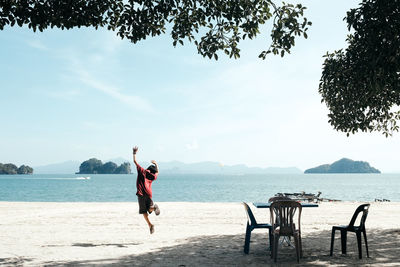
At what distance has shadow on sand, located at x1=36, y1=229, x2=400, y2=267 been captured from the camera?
7875 mm

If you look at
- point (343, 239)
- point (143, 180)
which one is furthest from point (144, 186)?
point (343, 239)

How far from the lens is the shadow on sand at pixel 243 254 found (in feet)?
25.8

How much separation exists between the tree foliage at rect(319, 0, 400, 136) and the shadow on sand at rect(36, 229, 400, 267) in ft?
12.1

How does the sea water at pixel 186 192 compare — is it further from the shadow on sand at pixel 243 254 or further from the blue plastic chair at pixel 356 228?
the blue plastic chair at pixel 356 228

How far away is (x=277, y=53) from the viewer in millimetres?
8344

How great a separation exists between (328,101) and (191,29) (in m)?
5.54

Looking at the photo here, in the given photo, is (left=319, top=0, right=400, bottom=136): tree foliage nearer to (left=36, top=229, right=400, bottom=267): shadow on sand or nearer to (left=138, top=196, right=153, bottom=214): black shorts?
(left=36, top=229, right=400, bottom=267): shadow on sand

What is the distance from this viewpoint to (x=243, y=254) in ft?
28.8

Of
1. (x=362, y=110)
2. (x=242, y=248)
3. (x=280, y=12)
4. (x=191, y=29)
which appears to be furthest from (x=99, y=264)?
(x=362, y=110)

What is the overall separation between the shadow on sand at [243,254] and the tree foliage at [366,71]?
368cm

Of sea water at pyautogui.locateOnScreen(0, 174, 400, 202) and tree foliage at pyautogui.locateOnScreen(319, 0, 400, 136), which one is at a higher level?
tree foliage at pyautogui.locateOnScreen(319, 0, 400, 136)

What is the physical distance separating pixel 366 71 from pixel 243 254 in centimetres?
488

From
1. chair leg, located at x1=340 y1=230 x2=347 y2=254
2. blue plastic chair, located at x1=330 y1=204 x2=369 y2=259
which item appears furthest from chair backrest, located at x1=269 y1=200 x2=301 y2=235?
chair leg, located at x1=340 y1=230 x2=347 y2=254

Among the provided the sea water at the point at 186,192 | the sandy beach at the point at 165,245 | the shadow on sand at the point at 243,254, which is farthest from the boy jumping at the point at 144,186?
the sea water at the point at 186,192
